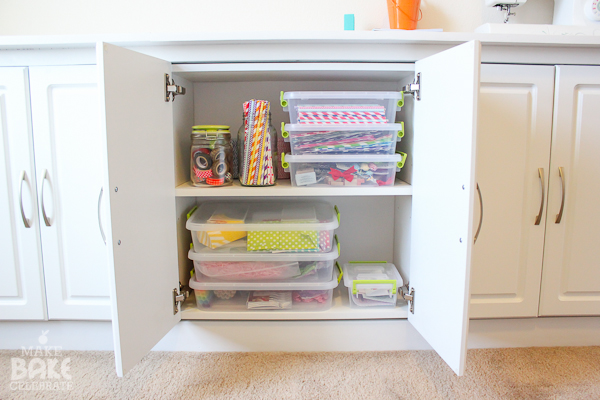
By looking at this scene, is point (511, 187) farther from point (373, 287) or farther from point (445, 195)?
point (373, 287)

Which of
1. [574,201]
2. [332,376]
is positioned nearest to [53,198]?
[332,376]

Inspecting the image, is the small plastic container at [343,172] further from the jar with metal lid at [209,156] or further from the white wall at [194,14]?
the white wall at [194,14]

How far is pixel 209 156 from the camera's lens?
4.02ft

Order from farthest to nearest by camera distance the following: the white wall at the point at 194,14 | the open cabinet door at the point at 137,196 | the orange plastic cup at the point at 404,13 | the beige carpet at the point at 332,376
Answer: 1. the white wall at the point at 194,14
2. the orange plastic cup at the point at 404,13
3. the beige carpet at the point at 332,376
4. the open cabinet door at the point at 137,196

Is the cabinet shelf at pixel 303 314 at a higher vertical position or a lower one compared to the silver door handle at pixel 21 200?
lower

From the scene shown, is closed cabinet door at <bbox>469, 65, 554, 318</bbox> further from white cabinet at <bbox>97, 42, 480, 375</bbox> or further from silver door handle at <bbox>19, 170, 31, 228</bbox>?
silver door handle at <bbox>19, 170, 31, 228</bbox>

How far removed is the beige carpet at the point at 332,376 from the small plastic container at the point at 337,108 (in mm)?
710

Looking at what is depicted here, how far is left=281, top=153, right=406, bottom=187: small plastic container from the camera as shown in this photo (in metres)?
1.20

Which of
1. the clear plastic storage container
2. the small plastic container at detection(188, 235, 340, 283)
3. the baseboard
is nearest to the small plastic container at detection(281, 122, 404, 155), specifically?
the clear plastic storage container

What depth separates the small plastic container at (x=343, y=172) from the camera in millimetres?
1204

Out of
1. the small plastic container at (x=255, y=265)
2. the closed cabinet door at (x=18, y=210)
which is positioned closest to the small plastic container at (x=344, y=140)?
the small plastic container at (x=255, y=265)

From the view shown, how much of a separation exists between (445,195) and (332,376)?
23.3 inches

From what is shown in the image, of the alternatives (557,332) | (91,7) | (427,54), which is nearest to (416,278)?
(557,332)

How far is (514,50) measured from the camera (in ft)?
3.69
